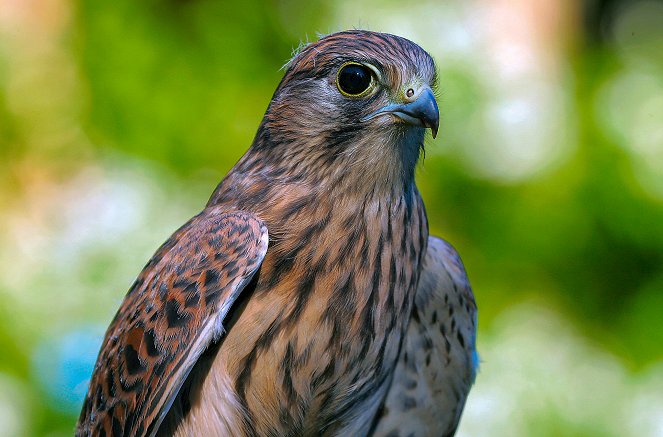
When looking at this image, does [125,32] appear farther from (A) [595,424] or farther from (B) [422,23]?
(A) [595,424]

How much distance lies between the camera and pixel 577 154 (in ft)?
17.8

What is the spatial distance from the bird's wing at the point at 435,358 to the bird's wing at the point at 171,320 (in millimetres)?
765

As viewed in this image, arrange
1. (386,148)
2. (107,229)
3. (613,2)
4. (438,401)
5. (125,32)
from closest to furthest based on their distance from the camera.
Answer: (386,148) → (438,401) → (107,229) → (125,32) → (613,2)

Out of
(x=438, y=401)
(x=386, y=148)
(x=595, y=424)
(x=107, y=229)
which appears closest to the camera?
(x=386, y=148)

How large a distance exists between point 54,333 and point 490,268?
7.77 feet

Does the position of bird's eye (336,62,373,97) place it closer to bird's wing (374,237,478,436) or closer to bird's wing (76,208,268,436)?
bird's wing (76,208,268,436)

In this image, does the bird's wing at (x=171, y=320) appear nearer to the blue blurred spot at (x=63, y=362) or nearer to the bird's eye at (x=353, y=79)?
the bird's eye at (x=353, y=79)

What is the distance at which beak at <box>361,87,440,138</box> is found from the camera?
8.89 ft

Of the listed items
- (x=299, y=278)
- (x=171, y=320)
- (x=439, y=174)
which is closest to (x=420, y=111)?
(x=299, y=278)

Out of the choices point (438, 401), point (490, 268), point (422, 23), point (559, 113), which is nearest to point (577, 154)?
point (559, 113)

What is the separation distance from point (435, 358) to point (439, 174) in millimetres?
2143

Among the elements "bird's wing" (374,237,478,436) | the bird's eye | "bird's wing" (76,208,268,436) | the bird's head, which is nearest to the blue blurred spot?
"bird's wing" (76,208,268,436)

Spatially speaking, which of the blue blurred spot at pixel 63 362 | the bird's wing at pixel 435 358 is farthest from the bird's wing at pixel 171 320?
the blue blurred spot at pixel 63 362

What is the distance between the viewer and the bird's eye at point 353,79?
2.82m
